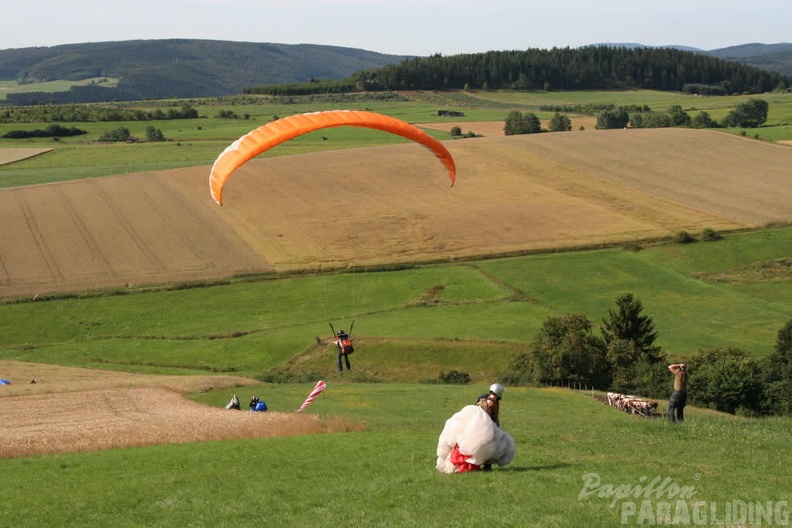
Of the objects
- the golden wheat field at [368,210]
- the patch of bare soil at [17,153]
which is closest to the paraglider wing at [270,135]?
the golden wheat field at [368,210]

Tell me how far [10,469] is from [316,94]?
183 metres

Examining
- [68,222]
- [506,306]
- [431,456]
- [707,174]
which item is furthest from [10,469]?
[707,174]

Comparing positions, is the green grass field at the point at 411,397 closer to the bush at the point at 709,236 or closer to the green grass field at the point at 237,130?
the bush at the point at 709,236

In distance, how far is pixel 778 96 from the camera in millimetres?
192125

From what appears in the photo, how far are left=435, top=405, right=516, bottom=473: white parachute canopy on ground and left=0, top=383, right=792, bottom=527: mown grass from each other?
0.33 m

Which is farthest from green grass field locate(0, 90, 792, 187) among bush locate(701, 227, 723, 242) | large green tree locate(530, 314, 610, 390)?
large green tree locate(530, 314, 610, 390)

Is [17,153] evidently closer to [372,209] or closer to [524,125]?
[372,209]

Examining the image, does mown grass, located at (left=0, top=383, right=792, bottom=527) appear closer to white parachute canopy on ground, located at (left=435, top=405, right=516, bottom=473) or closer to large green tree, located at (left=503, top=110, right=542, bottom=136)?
white parachute canopy on ground, located at (left=435, top=405, right=516, bottom=473)

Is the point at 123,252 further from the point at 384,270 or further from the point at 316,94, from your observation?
the point at 316,94

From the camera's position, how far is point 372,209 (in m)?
77.0

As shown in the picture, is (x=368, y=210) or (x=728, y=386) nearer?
(x=728, y=386)

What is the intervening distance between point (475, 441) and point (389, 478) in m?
1.72

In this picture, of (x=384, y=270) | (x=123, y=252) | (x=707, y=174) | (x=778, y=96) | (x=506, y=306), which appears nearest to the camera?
(x=506, y=306)

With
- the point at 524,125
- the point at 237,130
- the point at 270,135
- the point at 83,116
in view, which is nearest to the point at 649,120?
the point at 524,125
